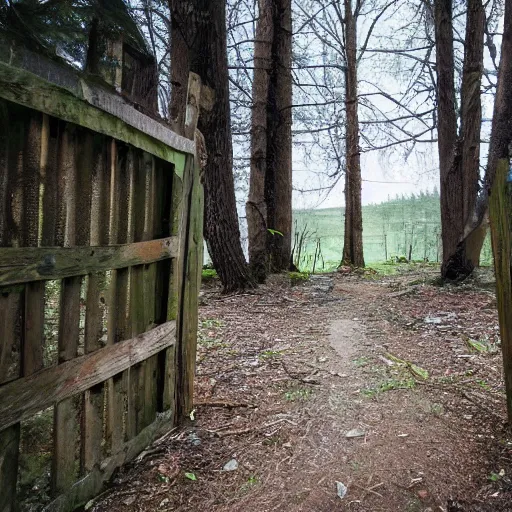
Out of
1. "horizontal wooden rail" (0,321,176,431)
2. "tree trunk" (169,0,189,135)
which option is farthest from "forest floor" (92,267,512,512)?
"tree trunk" (169,0,189,135)

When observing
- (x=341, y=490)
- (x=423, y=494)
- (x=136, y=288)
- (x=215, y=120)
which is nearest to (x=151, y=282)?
(x=136, y=288)

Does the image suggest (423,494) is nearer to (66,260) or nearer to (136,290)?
(136,290)

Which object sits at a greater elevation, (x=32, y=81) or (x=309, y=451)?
(x=32, y=81)

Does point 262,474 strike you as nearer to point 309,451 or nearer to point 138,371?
point 309,451

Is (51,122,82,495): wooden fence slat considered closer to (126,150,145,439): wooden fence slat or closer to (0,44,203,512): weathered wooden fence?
(0,44,203,512): weathered wooden fence

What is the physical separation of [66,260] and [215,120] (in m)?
4.67

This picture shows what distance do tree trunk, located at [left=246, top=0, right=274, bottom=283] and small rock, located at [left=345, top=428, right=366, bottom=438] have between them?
5.02 m

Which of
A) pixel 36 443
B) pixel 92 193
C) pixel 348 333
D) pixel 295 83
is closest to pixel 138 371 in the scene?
pixel 36 443

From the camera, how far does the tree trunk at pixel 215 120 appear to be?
539cm

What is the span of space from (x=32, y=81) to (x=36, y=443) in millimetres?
1911

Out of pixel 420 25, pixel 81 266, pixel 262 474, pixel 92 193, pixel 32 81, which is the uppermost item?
pixel 420 25

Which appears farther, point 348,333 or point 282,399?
point 348,333

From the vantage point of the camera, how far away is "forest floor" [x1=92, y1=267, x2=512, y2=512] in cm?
188

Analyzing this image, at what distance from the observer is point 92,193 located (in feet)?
5.67
